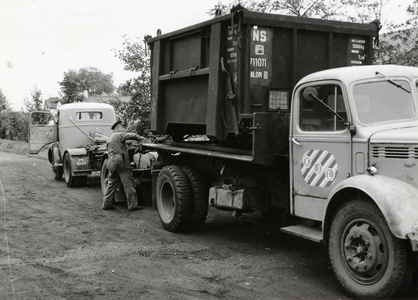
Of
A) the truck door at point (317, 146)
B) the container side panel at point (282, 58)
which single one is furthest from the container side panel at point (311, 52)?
the truck door at point (317, 146)

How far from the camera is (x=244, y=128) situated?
22.8 ft

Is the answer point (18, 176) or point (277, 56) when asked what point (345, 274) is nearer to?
point (277, 56)

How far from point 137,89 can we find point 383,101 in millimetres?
14366

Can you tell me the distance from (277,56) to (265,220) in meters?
3.22

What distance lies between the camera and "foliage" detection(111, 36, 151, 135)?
1873 centimetres

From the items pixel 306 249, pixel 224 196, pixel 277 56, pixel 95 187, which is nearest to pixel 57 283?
pixel 224 196

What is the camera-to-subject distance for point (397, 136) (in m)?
4.91

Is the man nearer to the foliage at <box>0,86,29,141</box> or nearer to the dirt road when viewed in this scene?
the dirt road

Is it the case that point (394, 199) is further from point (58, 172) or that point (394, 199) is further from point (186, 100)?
point (58, 172)

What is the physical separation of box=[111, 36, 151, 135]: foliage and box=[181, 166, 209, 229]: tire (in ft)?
34.2

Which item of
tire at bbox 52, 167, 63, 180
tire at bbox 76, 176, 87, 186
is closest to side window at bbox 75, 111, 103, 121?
tire at bbox 52, 167, 63, 180

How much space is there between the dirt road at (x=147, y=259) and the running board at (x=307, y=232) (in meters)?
0.48

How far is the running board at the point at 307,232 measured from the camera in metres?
5.50

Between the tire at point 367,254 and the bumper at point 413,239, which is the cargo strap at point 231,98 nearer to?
the tire at point 367,254
